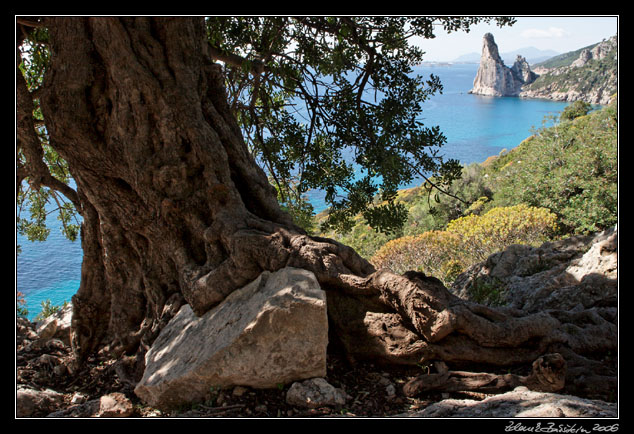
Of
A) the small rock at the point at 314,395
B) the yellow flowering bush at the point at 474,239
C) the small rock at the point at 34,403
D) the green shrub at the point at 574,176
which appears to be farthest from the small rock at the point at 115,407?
the green shrub at the point at 574,176

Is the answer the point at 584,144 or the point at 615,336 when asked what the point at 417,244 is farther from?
the point at 615,336

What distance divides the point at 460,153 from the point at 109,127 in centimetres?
3855

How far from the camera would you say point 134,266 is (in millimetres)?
5918

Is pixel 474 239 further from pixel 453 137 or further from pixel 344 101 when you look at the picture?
pixel 453 137

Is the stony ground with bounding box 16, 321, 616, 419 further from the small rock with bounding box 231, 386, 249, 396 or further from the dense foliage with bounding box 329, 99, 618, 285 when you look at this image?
the dense foliage with bounding box 329, 99, 618, 285

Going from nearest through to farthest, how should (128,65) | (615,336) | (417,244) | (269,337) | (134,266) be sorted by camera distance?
(269,337) → (615,336) → (128,65) → (134,266) → (417,244)

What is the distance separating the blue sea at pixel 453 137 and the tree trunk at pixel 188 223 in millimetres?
3571

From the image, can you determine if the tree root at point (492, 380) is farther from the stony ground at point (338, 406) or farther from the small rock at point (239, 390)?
the small rock at point (239, 390)

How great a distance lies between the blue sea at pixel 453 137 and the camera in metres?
22.6

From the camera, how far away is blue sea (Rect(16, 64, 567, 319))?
22.6 metres

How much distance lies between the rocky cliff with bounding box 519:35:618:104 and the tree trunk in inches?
744

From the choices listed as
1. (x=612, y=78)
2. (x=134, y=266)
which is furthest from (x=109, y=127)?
(x=612, y=78)

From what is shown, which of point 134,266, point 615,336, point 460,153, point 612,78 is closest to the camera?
point 615,336

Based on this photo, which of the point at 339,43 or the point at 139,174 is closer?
the point at 139,174
